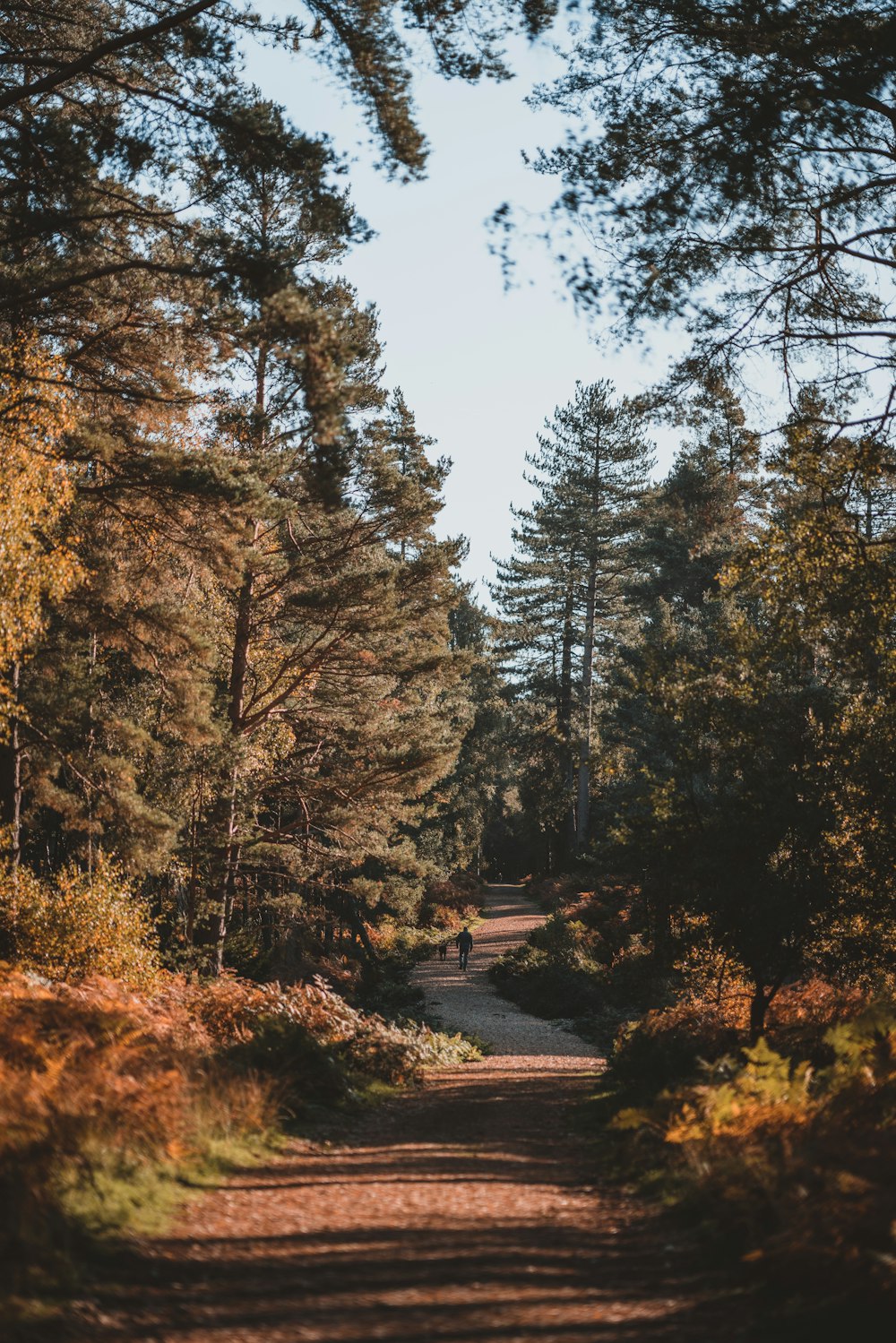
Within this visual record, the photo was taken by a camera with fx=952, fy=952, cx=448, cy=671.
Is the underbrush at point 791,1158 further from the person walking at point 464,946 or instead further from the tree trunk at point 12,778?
the person walking at point 464,946

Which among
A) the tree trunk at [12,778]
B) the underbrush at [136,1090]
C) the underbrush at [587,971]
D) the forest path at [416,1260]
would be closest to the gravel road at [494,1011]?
the underbrush at [587,971]

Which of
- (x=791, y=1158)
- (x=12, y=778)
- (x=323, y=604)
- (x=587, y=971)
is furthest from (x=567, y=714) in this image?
(x=791, y=1158)

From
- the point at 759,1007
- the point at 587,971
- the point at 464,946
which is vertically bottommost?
the point at 464,946

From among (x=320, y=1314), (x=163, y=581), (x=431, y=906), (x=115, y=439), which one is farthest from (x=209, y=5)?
(x=431, y=906)

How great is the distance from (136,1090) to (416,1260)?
2287 mm

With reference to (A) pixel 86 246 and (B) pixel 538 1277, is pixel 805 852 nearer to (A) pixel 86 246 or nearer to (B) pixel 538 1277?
(B) pixel 538 1277

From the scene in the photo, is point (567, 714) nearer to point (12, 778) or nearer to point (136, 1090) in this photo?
point (12, 778)

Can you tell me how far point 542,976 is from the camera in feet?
78.2

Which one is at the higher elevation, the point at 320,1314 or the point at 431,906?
the point at 320,1314

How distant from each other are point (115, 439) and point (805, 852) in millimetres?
10072

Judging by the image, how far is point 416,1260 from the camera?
4.83 meters

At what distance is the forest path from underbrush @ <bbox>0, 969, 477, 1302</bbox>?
329 millimetres

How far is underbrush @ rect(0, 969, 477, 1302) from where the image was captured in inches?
179

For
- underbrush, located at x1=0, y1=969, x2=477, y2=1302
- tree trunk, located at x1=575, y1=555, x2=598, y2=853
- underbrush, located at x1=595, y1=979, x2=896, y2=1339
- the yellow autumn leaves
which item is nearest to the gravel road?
underbrush, located at x1=0, y1=969, x2=477, y2=1302
